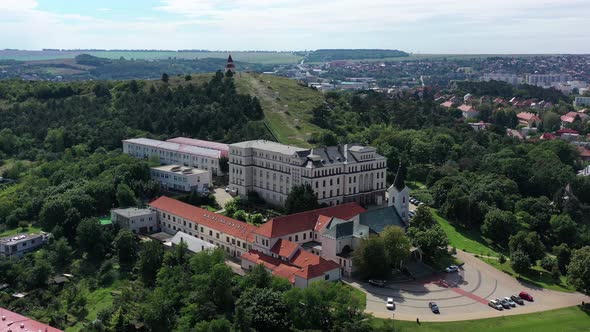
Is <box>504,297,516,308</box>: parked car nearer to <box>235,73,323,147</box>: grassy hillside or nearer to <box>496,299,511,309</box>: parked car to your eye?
<box>496,299,511,309</box>: parked car

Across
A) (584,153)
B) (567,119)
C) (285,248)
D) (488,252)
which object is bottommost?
(488,252)

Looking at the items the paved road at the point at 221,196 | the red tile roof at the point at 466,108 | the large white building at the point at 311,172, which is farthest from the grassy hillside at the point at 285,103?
the red tile roof at the point at 466,108

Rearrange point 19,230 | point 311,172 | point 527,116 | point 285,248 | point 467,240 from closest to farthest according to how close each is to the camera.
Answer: point 285,248
point 467,240
point 311,172
point 19,230
point 527,116

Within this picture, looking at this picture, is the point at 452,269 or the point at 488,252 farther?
the point at 488,252

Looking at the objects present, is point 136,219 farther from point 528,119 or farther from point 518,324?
point 528,119

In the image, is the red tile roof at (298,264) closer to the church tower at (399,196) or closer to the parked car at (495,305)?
the parked car at (495,305)

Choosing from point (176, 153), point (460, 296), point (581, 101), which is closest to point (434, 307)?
point (460, 296)
